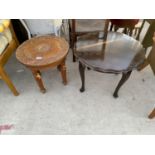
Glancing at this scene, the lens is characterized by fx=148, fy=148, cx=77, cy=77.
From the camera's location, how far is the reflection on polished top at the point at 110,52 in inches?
46.8

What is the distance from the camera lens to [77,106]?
1.50 metres

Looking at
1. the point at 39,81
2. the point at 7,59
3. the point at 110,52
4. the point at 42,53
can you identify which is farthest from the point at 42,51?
the point at 110,52

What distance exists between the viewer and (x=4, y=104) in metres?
1.53

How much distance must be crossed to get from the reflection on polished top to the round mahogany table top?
0.53 ft

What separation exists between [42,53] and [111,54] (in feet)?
2.01

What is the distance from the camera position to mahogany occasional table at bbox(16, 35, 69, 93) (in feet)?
4.15

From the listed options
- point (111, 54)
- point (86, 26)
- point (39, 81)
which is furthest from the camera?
point (86, 26)

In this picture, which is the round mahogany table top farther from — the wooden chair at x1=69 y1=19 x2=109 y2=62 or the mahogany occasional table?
the wooden chair at x1=69 y1=19 x2=109 y2=62

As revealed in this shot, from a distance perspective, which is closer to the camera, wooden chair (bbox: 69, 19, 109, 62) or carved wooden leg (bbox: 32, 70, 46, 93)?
carved wooden leg (bbox: 32, 70, 46, 93)

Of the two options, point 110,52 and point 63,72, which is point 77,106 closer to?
point 63,72

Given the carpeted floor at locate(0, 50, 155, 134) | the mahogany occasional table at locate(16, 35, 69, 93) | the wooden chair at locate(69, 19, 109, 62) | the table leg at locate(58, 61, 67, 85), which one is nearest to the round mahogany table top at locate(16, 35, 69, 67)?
the mahogany occasional table at locate(16, 35, 69, 93)
